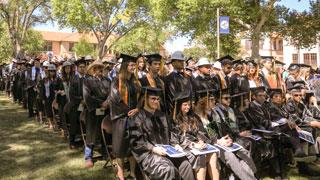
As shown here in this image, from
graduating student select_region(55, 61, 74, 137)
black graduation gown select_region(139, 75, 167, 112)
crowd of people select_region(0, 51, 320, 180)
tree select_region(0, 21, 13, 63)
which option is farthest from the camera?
tree select_region(0, 21, 13, 63)

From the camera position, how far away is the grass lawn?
628cm

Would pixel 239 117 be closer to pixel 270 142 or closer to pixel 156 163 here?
pixel 270 142

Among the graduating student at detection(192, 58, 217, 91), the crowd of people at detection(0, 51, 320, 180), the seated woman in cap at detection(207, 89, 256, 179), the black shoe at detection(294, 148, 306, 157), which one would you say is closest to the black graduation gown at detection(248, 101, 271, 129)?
the crowd of people at detection(0, 51, 320, 180)

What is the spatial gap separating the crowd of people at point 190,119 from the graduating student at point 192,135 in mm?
12

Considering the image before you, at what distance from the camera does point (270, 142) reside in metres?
6.11

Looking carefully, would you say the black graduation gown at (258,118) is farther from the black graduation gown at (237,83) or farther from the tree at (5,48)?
the tree at (5,48)

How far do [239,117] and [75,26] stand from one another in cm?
2539

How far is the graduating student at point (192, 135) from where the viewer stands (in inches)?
193

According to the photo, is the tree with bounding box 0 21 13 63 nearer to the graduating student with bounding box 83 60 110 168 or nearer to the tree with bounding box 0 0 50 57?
the tree with bounding box 0 0 50 57

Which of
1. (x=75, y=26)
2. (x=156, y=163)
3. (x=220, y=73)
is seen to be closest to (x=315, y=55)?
(x=75, y=26)

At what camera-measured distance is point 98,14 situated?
29922mm

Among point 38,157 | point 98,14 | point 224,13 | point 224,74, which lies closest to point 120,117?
point 38,157

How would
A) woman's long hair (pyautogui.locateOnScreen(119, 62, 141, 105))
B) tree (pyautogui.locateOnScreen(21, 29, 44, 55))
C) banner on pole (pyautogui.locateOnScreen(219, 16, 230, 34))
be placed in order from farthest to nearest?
1. tree (pyautogui.locateOnScreen(21, 29, 44, 55))
2. banner on pole (pyautogui.locateOnScreen(219, 16, 230, 34))
3. woman's long hair (pyautogui.locateOnScreen(119, 62, 141, 105))

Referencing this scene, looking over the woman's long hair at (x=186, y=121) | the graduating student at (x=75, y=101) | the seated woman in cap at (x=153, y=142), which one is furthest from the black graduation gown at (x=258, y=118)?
the graduating student at (x=75, y=101)
